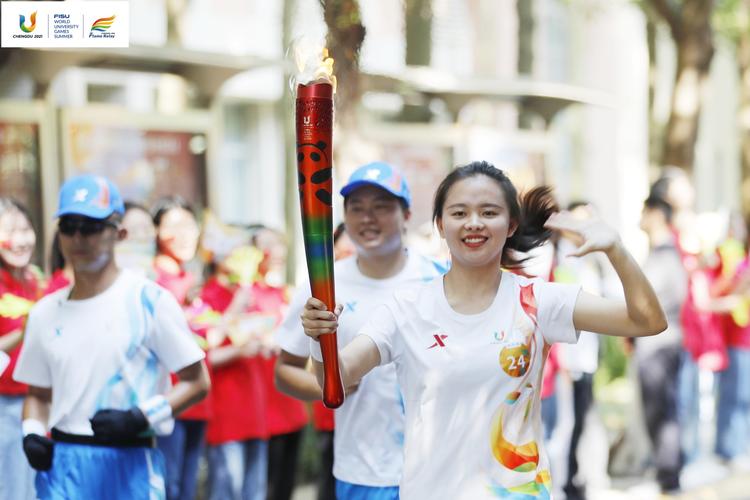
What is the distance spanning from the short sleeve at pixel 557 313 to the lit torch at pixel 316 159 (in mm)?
690

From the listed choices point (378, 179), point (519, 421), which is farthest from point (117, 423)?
point (519, 421)

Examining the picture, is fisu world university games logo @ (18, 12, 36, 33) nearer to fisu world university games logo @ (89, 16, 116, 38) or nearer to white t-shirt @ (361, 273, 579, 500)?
fisu world university games logo @ (89, 16, 116, 38)

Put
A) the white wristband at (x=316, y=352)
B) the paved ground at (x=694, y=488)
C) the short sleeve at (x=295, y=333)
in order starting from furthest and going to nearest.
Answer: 1. the paved ground at (x=694, y=488)
2. the short sleeve at (x=295, y=333)
3. the white wristband at (x=316, y=352)

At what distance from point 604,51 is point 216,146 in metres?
14.3

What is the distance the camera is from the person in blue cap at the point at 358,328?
4.18 meters

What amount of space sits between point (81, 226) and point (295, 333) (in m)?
0.84

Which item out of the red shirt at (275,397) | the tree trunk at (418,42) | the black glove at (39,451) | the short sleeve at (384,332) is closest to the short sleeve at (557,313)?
the short sleeve at (384,332)

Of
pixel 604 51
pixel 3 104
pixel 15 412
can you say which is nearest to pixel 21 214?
pixel 15 412

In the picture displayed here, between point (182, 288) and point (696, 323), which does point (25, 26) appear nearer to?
point (182, 288)

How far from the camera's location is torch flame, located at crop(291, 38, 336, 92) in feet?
9.61

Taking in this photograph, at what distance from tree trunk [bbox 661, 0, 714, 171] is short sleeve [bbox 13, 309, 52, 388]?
7.04 metres

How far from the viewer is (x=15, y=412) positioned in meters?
5.15

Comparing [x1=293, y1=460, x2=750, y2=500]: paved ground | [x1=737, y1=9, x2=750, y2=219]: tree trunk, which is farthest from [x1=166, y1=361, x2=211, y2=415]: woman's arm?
[x1=737, y1=9, x2=750, y2=219]: tree trunk

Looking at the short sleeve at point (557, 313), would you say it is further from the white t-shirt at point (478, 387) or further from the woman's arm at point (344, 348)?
the woman's arm at point (344, 348)
